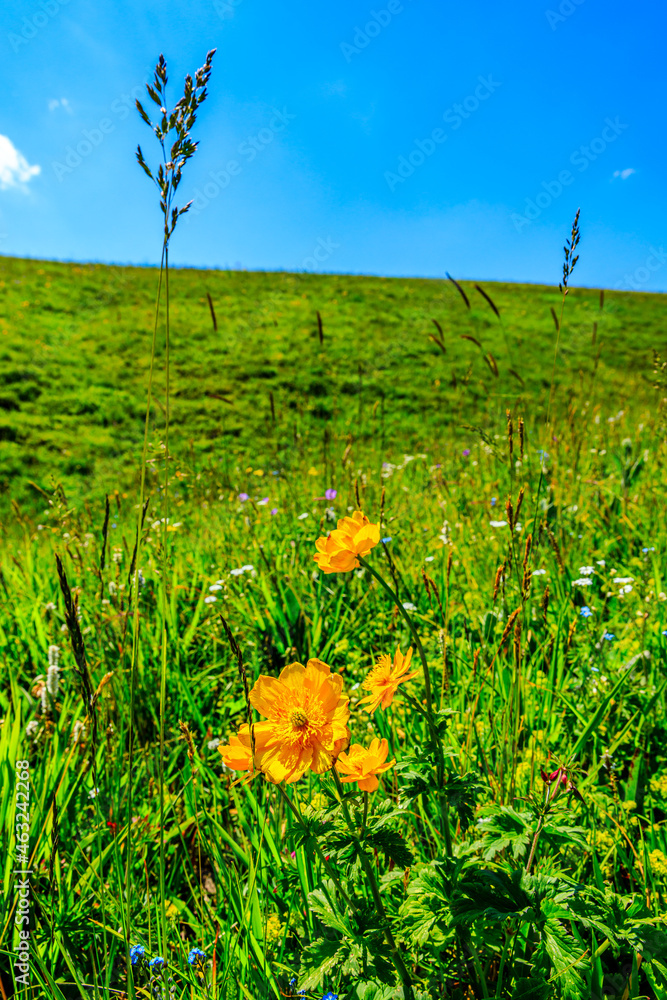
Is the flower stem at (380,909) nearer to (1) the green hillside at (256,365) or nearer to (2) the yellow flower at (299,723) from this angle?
(2) the yellow flower at (299,723)

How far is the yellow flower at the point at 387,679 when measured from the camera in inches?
38.0

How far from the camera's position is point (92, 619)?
261 cm

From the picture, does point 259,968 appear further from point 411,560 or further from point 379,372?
point 379,372

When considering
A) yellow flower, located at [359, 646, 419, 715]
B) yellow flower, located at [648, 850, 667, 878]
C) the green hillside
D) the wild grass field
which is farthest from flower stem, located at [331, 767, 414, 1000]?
the green hillside

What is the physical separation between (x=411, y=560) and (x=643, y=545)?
120 cm

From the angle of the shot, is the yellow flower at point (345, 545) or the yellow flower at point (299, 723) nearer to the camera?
the yellow flower at point (299, 723)

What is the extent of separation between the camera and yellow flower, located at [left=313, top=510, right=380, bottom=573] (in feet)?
3.49

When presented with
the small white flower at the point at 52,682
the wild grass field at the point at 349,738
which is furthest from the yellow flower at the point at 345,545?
the small white flower at the point at 52,682

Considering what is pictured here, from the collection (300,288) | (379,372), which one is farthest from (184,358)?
(300,288)

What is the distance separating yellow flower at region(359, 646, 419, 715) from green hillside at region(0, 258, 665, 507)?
4.64 metres

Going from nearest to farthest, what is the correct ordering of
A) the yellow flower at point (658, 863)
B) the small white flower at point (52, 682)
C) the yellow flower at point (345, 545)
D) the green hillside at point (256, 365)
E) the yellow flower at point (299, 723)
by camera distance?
the yellow flower at point (299, 723), the yellow flower at point (345, 545), the yellow flower at point (658, 863), the small white flower at point (52, 682), the green hillside at point (256, 365)

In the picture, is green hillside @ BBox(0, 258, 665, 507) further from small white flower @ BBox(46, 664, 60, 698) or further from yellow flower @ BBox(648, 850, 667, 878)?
yellow flower @ BBox(648, 850, 667, 878)

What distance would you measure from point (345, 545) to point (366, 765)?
0.41 metres

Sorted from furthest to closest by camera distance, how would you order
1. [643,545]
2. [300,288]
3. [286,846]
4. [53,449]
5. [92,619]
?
[300,288], [53,449], [643,545], [92,619], [286,846]
